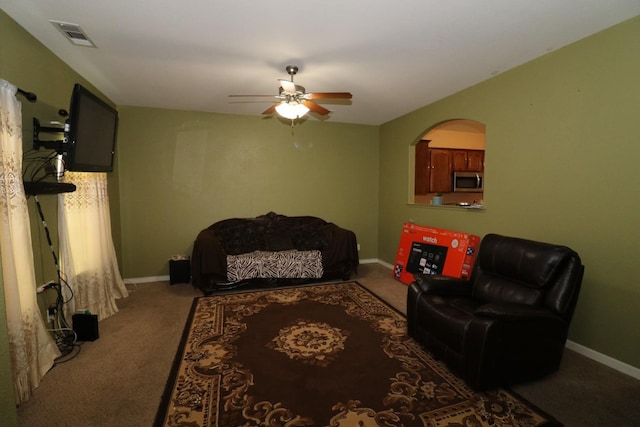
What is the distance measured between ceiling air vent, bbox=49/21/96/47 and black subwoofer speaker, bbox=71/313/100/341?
7.92ft

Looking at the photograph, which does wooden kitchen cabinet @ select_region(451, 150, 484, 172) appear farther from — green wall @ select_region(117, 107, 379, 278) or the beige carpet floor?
the beige carpet floor

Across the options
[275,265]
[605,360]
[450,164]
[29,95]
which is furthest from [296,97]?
[450,164]

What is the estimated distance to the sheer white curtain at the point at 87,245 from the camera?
2.77 meters

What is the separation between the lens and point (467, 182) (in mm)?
5910

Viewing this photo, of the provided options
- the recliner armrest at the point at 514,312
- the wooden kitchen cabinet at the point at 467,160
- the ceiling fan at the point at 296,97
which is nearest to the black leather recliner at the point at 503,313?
the recliner armrest at the point at 514,312

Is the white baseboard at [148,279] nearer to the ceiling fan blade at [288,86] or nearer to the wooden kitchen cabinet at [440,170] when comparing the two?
the ceiling fan blade at [288,86]

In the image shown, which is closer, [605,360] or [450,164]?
[605,360]

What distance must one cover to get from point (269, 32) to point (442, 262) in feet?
11.0

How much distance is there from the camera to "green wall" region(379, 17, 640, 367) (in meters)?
2.24

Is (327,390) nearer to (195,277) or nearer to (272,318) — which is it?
(272,318)

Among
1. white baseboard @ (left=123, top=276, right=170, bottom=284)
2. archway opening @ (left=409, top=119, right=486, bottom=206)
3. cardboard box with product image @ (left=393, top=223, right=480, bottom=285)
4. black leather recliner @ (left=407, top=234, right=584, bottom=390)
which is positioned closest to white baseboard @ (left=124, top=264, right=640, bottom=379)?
black leather recliner @ (left=407, top=234, right=584, bottom=390)

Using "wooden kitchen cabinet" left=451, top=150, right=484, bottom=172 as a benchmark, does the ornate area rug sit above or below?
below

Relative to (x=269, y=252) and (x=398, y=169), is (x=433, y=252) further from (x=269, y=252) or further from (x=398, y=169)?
(x=269, y=252)

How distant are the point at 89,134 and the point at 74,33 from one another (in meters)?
0.80
